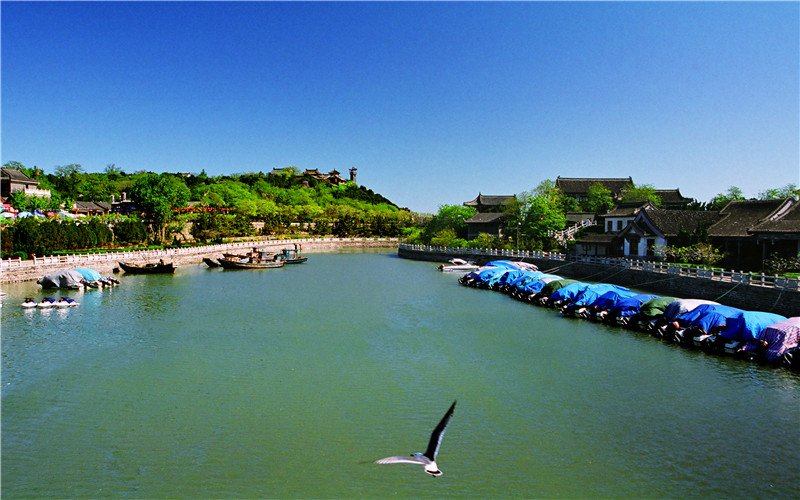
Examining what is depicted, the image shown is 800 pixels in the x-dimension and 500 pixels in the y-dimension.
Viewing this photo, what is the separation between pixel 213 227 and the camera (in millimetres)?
80312

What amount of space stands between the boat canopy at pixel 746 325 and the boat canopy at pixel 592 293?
788cm

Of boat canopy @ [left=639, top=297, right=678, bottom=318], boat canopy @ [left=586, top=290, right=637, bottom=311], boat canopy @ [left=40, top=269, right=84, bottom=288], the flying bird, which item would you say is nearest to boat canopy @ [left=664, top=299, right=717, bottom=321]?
boat canopy @ [left=639, top=297, right=678, bottom=318]

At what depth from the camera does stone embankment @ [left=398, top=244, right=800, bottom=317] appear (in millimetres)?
26062

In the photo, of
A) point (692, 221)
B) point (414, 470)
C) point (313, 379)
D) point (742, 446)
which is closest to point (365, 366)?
point (313, 379)

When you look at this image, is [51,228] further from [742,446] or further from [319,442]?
[742,446]

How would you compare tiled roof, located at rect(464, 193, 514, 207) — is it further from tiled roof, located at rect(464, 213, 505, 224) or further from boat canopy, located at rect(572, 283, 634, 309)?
boat canopy, located at rect(572, 283, 634, 309)

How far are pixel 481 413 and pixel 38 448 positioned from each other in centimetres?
1121

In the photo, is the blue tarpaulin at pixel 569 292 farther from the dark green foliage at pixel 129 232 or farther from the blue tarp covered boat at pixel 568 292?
the dark green foliage at pixel 129 232

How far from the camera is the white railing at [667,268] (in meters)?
27.1

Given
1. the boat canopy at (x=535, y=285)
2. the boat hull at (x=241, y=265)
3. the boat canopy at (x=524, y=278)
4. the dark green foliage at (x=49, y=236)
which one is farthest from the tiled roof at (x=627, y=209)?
the dark green foliage at (x=49, y=236)

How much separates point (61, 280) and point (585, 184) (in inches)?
2948

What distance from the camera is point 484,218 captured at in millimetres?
71875

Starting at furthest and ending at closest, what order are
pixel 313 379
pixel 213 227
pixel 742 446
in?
pixel 213 227 < pixel 313 379 < pixel 742 446

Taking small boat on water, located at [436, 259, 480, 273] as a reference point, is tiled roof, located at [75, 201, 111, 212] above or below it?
above
